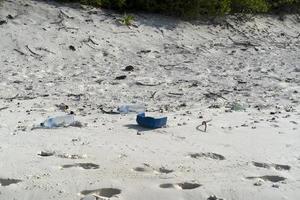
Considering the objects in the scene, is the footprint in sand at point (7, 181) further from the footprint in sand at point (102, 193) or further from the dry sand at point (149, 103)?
the footprint in sand at point (102, 193)

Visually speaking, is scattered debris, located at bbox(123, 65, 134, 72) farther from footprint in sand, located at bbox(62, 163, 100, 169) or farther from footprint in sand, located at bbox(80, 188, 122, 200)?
footprint in sand, located at bbox(80, 188, 122, 200)

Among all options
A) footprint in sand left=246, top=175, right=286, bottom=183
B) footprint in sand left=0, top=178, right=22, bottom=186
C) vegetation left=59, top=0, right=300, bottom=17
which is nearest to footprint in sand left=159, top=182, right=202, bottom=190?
footprint in sand left=246, top=175, right=286, bottom=183

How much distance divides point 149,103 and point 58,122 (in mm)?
1396

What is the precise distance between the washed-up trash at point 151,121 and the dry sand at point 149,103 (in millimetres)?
73

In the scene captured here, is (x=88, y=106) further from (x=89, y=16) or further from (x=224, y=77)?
(x=89, y=16)

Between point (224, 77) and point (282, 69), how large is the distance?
1100 mm

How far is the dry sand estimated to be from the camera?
153 inches

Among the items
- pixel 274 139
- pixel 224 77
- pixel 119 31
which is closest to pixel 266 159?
pixel 274 139

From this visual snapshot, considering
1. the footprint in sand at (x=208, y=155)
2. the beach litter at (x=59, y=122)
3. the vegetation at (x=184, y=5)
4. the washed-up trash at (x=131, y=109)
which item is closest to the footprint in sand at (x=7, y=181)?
the beach litter at (x=59, y=122)

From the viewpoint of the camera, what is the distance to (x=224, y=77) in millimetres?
7676

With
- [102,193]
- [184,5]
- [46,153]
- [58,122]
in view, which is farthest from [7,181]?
[184,5]

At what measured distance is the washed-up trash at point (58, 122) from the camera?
5040mm

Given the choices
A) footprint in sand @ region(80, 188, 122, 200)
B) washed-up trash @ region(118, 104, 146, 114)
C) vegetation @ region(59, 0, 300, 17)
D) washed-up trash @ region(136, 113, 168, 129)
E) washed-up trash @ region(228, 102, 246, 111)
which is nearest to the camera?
footprint in sand @ region(80, 188, 122, 200)

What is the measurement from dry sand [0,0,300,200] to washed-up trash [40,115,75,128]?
0.12 meters
